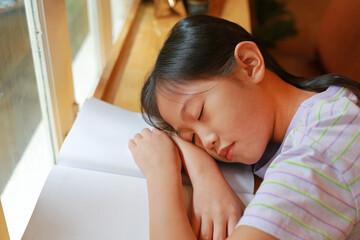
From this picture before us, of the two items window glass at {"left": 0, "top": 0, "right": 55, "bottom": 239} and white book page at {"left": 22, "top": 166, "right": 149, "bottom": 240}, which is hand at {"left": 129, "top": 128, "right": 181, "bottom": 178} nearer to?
white book page at {"left": 22, "top": 166, "right": 149, "bottom": 240}

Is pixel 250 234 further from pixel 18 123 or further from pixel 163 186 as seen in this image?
pixel 18 123

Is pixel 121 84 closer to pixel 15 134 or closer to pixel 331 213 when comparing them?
pixel 15 134

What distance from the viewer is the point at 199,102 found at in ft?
2.21

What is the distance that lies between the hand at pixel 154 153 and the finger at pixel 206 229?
0.10m

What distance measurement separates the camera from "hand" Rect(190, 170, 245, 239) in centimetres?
64

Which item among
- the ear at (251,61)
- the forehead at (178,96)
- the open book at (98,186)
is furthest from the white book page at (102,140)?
the ear at (251,61)

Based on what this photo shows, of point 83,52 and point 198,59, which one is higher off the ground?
point 198,59

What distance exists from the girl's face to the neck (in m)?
0.03

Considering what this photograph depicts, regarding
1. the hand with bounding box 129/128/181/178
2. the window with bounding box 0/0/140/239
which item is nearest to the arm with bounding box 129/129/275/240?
the hand with bounding box 129/128/181/178

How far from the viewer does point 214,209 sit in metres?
0.66

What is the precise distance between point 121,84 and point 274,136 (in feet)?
1.49

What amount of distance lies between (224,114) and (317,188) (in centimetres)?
19

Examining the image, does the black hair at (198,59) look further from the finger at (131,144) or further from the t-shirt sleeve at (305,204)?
the t-shirt sleeve at (305,204)

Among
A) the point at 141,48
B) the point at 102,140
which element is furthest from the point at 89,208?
the point at 141,48
